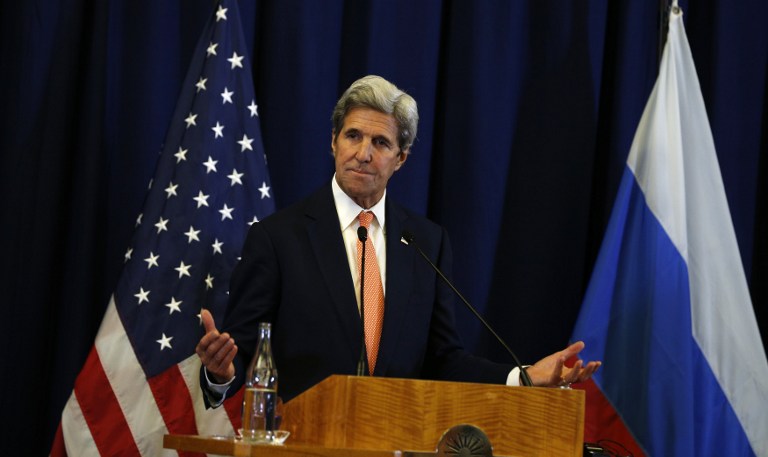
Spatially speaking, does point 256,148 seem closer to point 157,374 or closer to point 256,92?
point 256,92

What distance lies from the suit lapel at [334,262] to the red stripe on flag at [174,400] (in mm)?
771

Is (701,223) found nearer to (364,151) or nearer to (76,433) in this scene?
(364,151)

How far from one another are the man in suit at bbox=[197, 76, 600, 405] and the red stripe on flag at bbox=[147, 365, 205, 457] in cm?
51

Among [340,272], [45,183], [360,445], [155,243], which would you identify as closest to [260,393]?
[360,445]

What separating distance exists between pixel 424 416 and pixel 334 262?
993 millimetres

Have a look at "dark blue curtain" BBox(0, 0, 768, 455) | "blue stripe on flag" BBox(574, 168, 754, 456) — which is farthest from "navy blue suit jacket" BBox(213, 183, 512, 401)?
"blue stripe on flag" BBox(574, 168, 754, 456)

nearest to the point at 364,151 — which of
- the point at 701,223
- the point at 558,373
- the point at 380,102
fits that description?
the point at 380,102

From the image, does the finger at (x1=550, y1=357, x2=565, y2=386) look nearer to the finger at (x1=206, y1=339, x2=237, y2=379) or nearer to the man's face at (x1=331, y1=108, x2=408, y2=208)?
the finger at (x1=206, y1=339, x2=237, y2=379)

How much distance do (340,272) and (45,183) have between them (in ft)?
4.46

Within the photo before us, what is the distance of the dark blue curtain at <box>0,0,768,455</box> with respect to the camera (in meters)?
3.65

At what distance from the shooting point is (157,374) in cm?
339

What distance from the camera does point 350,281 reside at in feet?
9.84

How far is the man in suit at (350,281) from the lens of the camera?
2.96 m

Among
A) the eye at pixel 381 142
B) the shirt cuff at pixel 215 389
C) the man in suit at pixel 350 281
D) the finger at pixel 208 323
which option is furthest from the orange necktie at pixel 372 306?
the finger at pixel 208 323
